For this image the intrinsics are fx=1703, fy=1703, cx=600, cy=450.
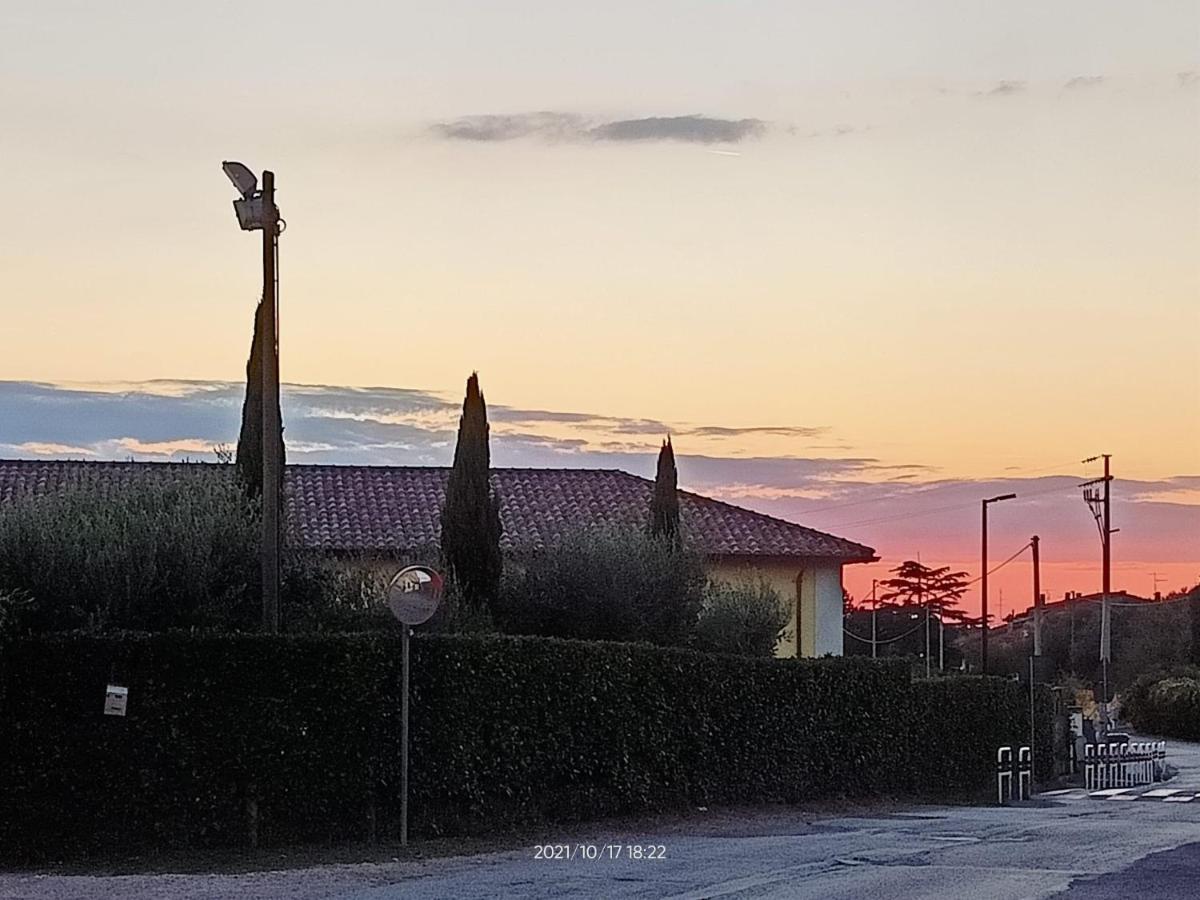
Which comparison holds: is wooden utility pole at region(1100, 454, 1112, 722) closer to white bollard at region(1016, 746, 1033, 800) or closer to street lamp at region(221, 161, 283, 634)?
white bollard at region(1016, 746, 1033, 800)

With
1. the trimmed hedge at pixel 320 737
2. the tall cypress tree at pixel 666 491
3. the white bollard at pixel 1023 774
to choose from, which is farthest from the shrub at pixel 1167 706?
the trimmed hedge at pixel 320 737

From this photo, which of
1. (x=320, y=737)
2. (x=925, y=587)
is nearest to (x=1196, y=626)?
(x=925, y=587)

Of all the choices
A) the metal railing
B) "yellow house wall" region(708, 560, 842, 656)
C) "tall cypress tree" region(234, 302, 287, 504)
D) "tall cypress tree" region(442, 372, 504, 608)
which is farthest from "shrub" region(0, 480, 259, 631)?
the metal railing

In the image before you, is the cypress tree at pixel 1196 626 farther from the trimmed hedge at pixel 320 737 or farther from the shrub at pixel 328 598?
the shrub at pixel 328 598

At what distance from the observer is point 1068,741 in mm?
40812

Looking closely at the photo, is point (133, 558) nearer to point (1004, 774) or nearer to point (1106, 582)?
point (1004, 774)

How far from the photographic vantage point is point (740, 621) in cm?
3262

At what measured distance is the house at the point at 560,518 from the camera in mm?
40844

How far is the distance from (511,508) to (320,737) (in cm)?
2463

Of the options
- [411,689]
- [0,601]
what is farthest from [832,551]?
[0,601]

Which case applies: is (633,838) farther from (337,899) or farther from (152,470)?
(152,470)

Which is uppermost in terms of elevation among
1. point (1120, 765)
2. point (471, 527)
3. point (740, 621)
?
point (471, 527)

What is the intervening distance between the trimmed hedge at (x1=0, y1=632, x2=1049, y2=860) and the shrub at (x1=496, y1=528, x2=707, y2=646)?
407cm

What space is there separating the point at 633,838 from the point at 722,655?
476 centimetres
